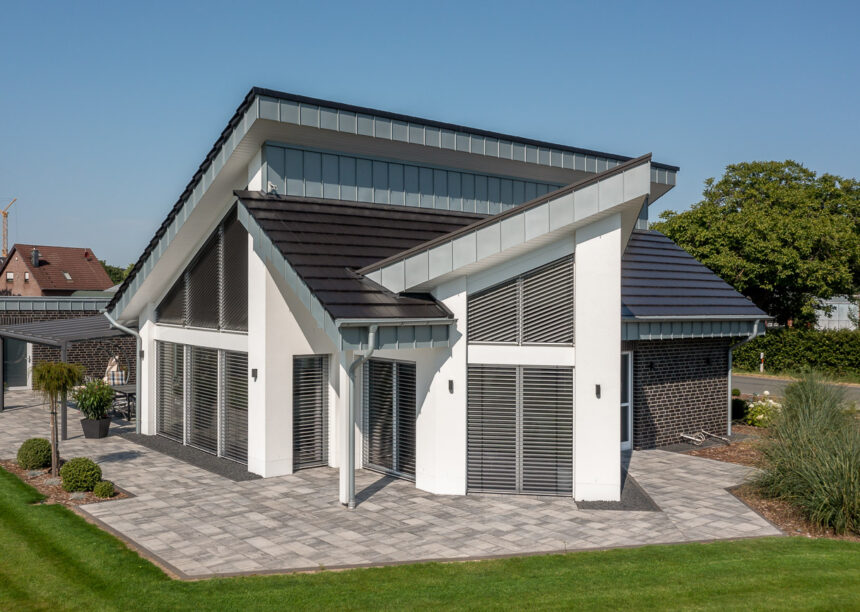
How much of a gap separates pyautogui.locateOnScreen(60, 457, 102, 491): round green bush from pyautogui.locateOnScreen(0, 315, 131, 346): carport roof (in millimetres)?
7144

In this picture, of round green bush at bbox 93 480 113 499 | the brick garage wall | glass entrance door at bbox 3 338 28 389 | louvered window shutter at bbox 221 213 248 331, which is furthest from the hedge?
glass entrance door at bbox 3 338 28 389

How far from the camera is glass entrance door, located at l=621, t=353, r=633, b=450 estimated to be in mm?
15891

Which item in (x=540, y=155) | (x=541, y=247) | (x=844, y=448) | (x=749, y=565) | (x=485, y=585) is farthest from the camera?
(x=540, y=155)

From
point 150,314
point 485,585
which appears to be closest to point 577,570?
point 485,585

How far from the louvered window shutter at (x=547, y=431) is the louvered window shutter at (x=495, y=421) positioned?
21 centimetres

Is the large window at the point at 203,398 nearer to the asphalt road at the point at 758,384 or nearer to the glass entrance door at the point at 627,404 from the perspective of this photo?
the glass entrance door at the point at 627,404

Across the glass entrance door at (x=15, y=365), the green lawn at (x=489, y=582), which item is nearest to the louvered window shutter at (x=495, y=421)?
the green lawn at (x=489, y=582)

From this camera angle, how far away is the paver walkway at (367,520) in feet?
30.2

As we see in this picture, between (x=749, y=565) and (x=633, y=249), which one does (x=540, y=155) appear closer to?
(x=633, y=249)

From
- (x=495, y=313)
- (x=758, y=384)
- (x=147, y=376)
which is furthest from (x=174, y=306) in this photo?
(x=758, y=384)

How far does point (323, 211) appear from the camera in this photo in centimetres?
1390

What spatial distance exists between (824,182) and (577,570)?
144 feet

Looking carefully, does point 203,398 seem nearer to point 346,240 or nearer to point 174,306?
point 174,306

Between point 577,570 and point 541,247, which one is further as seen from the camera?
point 541,247
